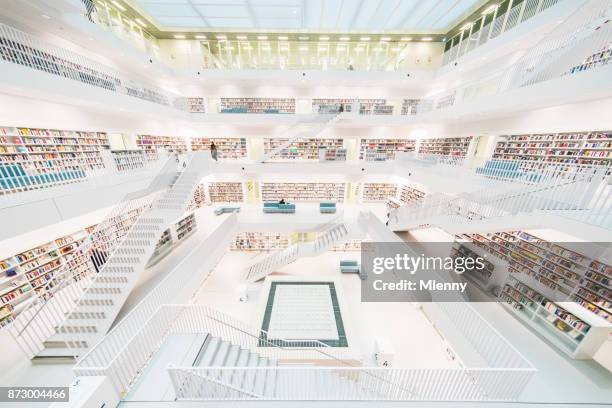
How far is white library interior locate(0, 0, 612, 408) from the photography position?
3.32 meters

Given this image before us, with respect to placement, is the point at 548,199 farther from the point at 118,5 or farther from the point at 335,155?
the point at 118,5

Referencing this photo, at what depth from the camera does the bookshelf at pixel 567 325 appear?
11.4ft

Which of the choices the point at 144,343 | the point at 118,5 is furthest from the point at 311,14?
the point at 144,343

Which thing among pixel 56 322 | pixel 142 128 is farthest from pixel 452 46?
pixel 56 322

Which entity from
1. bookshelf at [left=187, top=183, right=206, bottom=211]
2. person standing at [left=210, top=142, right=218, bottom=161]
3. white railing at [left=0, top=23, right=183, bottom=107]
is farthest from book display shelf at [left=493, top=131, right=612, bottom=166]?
bookshelf at [left=187, top=183, right=206, bottom=211]

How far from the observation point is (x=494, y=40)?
6895 millimetres

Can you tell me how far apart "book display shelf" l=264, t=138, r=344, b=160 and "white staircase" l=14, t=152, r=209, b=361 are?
5969mm

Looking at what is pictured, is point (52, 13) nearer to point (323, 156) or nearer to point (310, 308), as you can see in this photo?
point (323, 156)

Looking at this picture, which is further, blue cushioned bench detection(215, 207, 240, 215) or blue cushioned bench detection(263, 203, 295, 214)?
blue cushioned bench detection(215, 207, 240, 215)

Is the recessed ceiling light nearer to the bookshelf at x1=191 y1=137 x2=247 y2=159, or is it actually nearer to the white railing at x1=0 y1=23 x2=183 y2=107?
the white railing at x1=0 y1=23 x2=183 y2=107

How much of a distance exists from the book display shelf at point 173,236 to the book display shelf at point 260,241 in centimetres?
224

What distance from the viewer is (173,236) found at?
8.07 m

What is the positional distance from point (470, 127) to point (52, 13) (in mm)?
13604

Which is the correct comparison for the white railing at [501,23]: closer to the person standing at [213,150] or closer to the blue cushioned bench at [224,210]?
the person standing at [213,150]
